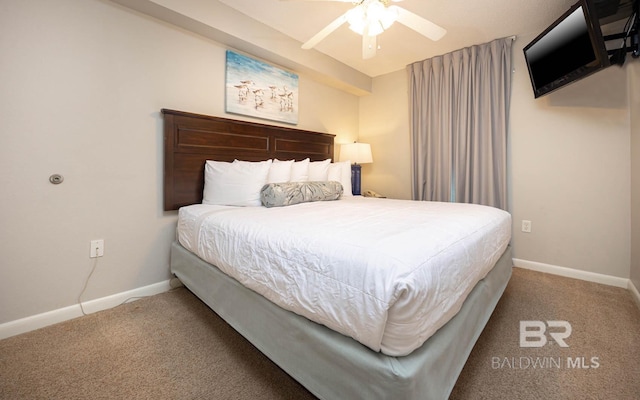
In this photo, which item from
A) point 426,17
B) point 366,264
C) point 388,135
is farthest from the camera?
point 388,135

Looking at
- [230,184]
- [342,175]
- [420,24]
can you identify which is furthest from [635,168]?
[230,184]

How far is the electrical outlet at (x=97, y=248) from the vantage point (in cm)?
191

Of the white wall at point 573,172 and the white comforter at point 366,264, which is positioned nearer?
the white comforter at point 366,264

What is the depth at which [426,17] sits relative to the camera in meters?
2.49

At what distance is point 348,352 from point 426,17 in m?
2.87

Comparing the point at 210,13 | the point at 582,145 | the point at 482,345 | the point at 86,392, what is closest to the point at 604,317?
the point at 482,345

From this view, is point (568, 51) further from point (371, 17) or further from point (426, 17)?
point (371, 17)

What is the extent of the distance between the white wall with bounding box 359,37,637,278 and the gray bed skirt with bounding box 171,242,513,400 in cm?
174

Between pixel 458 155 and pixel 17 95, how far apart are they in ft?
12.6

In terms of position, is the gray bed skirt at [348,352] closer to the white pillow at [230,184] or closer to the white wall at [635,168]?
the white pillow at [230,184]

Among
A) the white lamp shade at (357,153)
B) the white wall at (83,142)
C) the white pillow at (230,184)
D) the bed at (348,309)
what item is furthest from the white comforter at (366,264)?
the white lamp shade at (357,153)

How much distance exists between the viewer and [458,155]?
125 inches

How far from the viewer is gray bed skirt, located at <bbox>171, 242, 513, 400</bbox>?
0.87 m

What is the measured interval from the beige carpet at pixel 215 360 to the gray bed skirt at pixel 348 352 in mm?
166
